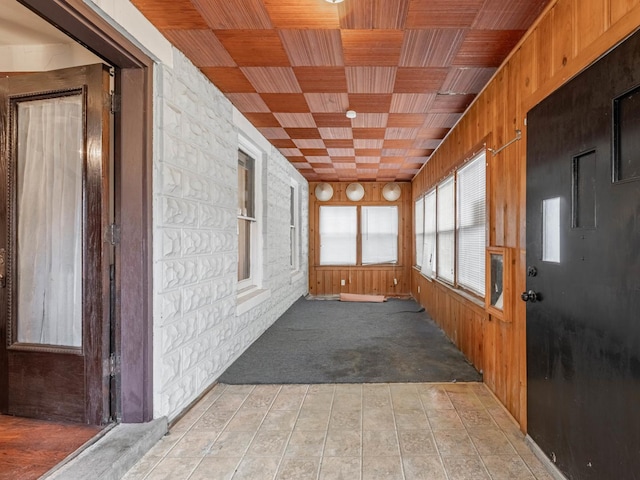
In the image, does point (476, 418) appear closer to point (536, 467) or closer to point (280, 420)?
point (536, 467)

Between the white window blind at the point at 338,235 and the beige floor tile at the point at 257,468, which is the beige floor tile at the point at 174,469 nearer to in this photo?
the beige floor tile at the point at 257,468

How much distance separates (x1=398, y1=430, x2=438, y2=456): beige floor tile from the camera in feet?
6.21

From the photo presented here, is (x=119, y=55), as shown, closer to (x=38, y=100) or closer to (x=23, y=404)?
(x=38, y=100)

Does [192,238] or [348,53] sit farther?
[192,238]

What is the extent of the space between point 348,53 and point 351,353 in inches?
104

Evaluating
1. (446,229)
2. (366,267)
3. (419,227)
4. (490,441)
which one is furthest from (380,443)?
(366,267)

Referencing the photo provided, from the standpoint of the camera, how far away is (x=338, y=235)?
735 cm

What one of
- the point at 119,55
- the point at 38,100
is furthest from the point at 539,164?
the point at 38,100

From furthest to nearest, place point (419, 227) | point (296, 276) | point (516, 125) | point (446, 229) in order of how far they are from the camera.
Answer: point (419, 227)
point (296, 276)
point (446, 229)
point (516, 125)

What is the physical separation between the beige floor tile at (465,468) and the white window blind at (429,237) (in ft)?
11.0

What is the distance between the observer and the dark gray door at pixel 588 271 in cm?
123

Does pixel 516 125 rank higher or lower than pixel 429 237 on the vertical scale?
higher

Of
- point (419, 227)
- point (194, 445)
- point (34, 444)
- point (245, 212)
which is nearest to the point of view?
point (34, 444)

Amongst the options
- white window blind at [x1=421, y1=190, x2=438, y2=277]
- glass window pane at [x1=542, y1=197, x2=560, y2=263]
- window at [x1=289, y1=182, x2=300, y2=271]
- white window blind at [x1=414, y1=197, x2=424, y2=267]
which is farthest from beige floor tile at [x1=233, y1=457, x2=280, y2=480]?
white window blind at [x1=414, y1=197, x2=424, y2=267]
